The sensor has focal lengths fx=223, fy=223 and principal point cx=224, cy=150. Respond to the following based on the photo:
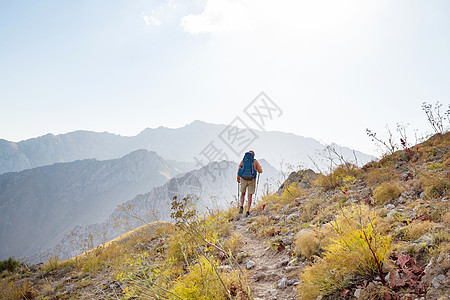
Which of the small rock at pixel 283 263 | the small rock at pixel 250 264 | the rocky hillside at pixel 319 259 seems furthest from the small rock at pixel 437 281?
the small rock at pixel 250 264

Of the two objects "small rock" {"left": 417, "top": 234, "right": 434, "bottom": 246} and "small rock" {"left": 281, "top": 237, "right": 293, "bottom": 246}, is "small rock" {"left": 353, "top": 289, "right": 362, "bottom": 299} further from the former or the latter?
"small rock" {"left": 281, "top": 237, "right": 293, "bottom": 246}

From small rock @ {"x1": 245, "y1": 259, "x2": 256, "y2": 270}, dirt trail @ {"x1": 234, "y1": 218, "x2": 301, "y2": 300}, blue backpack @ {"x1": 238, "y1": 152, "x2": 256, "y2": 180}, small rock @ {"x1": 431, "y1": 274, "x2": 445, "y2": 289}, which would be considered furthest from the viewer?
blue backpack @ {"x1": 238, "y1": 152, "x2": 256, "y2": 180}

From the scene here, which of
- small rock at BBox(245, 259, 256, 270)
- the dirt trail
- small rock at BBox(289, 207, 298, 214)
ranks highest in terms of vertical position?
small rock at BBox(289, 207, 298, 214)

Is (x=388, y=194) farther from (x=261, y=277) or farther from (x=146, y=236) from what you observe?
(x=146, y=236)

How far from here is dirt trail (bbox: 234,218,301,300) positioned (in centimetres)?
310

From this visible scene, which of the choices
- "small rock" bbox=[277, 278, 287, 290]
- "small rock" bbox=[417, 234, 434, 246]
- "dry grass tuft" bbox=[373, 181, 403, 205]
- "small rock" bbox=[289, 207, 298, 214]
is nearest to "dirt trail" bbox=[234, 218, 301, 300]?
"small rock" bbox=[277, 278, 287, 290]

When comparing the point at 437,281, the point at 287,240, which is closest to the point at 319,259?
the point at 437,281

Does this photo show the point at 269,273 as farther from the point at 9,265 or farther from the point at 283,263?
the point at 9,265

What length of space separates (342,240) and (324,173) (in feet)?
23.0

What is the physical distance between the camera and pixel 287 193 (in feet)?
29.9

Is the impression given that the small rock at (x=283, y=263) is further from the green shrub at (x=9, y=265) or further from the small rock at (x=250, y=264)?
the green shrub at (x=9, y=265)

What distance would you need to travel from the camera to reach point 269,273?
3.78m

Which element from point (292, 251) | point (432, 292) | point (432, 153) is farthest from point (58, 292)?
point (432, 153)

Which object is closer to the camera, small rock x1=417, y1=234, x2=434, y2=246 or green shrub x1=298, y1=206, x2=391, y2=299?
green shrub x1=298, y1=206, x2=391, y2=299
